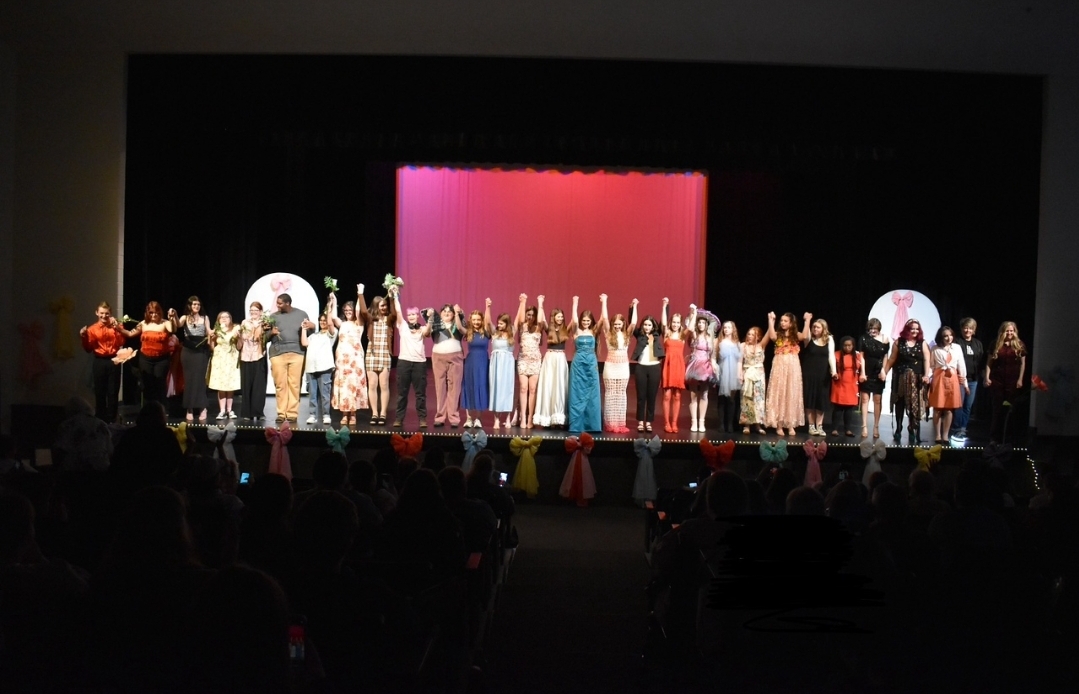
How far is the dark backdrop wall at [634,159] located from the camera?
34.1 ft

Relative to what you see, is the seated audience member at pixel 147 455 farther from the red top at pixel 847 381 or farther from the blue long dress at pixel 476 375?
the red top at pixel 847 381

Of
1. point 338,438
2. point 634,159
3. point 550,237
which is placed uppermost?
point 634,159

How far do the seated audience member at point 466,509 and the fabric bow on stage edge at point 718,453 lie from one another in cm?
425

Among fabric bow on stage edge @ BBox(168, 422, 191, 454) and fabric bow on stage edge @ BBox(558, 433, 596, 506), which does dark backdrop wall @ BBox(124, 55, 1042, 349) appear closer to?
fabric bow on stage edge @ BBox(168, 422, 191, 454)

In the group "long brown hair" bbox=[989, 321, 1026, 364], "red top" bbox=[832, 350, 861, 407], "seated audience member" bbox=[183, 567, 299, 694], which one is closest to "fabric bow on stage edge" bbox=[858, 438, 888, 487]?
"red top" bbox=[832, 350, 861, 407]

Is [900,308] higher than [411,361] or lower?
higher

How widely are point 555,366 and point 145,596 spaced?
699 cm

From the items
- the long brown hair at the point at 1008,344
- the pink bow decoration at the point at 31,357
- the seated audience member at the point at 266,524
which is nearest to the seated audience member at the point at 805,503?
the seated audience member at the point at 266,524

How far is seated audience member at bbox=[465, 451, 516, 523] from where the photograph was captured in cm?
Result: 537

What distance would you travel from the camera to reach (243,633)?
7.22 ft

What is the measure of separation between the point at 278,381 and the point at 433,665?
21.4 ft

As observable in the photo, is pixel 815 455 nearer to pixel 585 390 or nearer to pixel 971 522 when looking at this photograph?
pixel 585 390

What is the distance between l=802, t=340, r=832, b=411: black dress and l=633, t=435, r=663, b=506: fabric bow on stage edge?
5.46ft

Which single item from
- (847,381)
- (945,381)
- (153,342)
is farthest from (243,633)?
(945,381)
